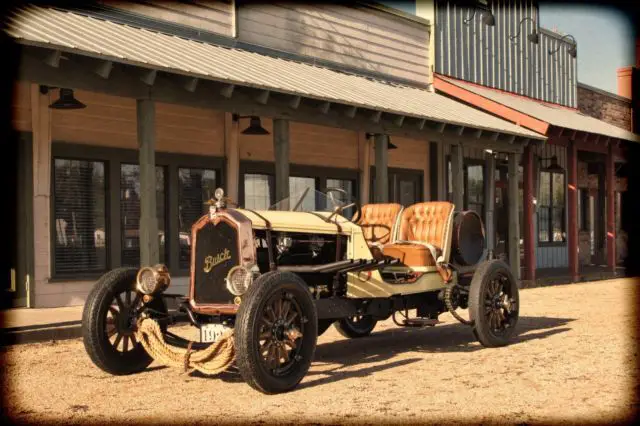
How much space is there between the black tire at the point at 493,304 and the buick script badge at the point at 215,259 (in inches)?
114

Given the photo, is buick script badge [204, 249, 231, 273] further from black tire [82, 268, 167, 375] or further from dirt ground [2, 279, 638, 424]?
dirt ground [2, 279, 638, 424]

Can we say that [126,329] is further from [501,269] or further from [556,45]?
[556,45]

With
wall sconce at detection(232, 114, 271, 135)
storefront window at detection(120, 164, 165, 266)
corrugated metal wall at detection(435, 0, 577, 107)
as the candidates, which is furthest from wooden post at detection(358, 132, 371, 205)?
storefront window at detection(120, 164, 165, 266)

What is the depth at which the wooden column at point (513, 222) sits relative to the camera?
17.8 metres

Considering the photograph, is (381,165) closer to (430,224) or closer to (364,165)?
(364,165)

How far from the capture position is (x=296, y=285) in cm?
655

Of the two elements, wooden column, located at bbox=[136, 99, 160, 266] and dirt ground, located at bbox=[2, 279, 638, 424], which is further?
wooden column, located at bbox=[136, 99, 160, 266]

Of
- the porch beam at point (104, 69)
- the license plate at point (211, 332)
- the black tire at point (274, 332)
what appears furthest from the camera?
the porch beam at point (104, 69)

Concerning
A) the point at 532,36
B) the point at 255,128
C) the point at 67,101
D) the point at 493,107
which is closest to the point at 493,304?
the point at 67,101

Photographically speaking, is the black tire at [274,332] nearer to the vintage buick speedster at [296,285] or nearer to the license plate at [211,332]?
the vintage buick speedster at [296,285]

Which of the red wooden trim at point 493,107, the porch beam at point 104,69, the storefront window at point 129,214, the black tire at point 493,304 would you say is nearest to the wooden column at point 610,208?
the red wooden trim at point 493,107

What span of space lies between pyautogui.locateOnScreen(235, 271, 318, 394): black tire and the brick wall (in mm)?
21222

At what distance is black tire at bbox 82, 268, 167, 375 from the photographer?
6.96 m

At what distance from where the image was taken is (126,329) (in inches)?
282
